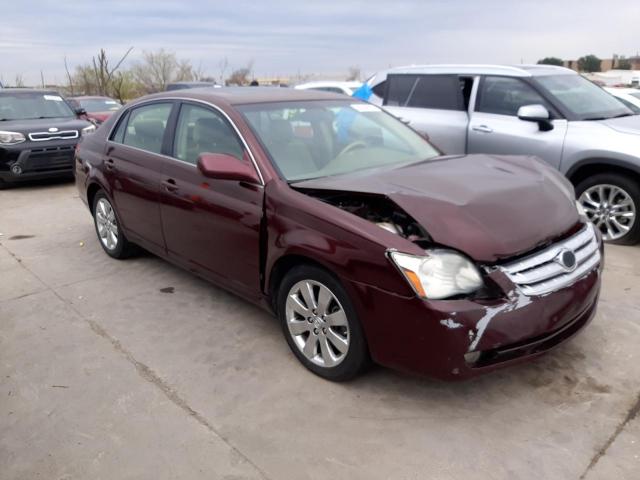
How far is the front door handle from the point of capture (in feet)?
13.5

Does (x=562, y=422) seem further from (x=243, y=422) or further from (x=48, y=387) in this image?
(x=48, y=387)

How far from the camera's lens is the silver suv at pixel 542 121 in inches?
215

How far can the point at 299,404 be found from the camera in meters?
3.04

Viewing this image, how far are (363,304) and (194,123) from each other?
2115 millimetres

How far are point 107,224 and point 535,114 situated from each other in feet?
14.6

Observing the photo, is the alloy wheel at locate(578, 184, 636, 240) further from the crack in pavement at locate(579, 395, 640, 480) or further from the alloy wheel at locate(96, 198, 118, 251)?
the alloy wheel at locate(96, 198, 118, 251)

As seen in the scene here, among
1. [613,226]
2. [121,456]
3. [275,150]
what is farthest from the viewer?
[613,226]

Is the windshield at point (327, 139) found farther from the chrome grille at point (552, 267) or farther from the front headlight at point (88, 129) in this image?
the front headlight at point (88, 129)

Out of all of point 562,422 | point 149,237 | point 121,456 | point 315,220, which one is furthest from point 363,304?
point 149,237

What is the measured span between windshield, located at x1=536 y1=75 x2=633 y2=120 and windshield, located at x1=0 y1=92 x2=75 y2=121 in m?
8.38

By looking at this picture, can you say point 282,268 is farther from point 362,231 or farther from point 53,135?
point 53,135

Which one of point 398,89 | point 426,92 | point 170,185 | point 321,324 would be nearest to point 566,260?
point 321,324

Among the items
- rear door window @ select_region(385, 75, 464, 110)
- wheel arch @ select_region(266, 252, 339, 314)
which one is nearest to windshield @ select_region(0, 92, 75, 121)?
rear door window @ select_region(385, 75, 464, 110)

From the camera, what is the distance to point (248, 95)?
4.12m
